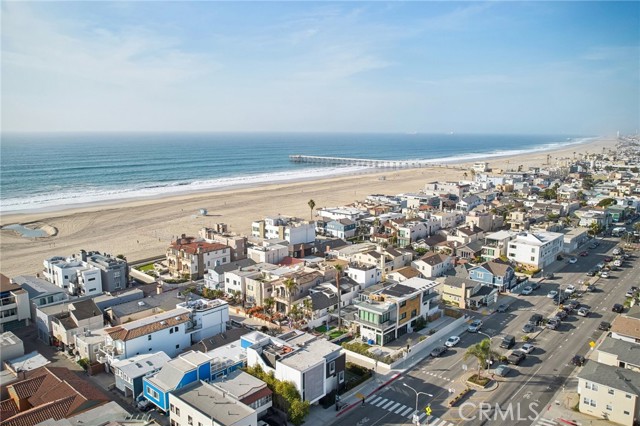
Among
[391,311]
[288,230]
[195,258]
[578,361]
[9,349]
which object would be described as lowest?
[578,361]

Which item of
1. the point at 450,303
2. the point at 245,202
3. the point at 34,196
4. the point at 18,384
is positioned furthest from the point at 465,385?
the point at 34,196

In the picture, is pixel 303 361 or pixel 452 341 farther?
pixel 452 341

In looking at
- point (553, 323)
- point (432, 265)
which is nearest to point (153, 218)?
point (432, 265)

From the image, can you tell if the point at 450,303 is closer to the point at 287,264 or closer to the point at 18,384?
the point at 287,264

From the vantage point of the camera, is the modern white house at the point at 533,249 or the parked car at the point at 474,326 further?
the modern white house at the point at 533,249

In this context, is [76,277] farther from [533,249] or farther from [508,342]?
[533,249]

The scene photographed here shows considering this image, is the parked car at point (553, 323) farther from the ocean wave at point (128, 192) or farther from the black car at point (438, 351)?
the ocean wave at point (128, 192)

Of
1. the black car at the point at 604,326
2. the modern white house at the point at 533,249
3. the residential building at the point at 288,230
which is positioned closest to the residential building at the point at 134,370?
the residential building at the point at 288,230
